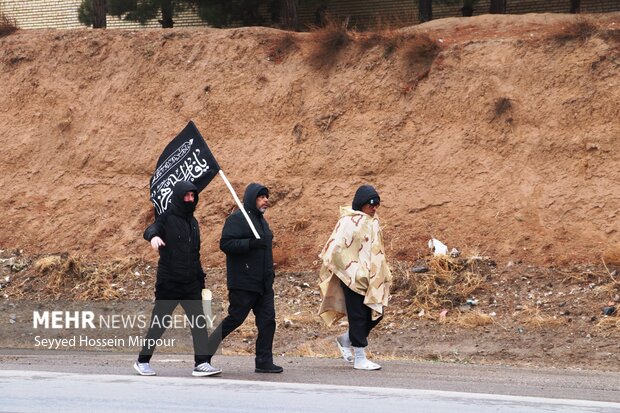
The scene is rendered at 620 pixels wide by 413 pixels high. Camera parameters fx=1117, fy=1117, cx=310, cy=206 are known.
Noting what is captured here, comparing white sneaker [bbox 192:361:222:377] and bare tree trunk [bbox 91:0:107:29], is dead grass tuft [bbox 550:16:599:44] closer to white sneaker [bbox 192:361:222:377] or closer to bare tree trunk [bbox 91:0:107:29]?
bare tree trunk [bbox 91:0:107:29]

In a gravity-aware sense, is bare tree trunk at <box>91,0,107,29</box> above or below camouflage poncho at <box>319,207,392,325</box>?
above

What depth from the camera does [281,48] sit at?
2047cm

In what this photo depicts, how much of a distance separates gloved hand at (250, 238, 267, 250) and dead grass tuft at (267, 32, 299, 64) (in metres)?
10.5

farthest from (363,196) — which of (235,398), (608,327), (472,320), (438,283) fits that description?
(438,283)

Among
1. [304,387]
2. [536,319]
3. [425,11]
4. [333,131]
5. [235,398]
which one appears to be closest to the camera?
[235,398]

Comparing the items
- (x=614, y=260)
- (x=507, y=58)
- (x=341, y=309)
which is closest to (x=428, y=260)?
(x=614, y=260)

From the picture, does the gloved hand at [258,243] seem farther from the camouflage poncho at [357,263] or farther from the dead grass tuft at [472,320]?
the dead grass tuft at [472,320]

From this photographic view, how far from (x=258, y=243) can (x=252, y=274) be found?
29cm

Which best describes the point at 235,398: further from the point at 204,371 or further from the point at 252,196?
the point at 252,196

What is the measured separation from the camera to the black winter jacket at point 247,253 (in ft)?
33.3

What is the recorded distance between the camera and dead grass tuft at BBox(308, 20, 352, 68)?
20.0m

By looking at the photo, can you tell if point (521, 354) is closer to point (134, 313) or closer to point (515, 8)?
point (134, 313)

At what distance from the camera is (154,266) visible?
59.4ft

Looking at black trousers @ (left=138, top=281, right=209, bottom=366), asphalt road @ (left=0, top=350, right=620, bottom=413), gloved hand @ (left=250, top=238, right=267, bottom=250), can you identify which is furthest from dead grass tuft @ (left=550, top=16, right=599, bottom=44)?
black trousers @ (left=138, top=281, right=209, bottom=366)
